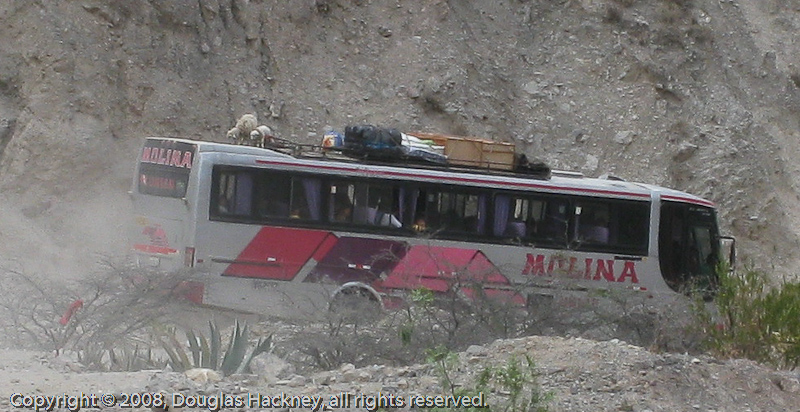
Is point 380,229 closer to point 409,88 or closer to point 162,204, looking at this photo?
point 162,204

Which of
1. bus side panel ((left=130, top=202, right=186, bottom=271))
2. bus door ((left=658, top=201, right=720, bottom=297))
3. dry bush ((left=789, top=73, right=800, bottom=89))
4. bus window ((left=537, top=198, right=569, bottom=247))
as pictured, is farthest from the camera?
dry bush ((left=789, top=73, right=800, bottom=89))

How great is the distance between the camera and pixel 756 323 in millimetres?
10844

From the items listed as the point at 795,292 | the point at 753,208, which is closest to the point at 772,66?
the point at 753,208

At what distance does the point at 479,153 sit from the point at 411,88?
287 inches

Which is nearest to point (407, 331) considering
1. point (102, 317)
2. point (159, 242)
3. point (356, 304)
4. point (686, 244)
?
point (102, 317)

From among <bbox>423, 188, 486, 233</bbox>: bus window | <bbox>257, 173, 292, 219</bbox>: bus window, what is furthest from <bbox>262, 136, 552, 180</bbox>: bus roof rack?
<bbox>257, 173, 292, 219</bbox>: bus window

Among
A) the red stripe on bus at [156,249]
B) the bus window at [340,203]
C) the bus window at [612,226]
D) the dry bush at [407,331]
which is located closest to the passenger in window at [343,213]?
the bus window at [340,203]

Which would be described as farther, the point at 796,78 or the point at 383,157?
the point at 796,78

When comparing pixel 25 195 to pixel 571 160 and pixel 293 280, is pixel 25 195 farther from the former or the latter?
pixel 571 160

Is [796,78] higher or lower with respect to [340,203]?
higher

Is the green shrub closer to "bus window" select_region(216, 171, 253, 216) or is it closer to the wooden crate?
the wooden crate

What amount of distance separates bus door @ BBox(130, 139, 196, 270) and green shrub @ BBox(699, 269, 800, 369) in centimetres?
681

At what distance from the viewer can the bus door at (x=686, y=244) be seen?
1678 centimetres

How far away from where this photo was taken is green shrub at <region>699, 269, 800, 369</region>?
416 inches
